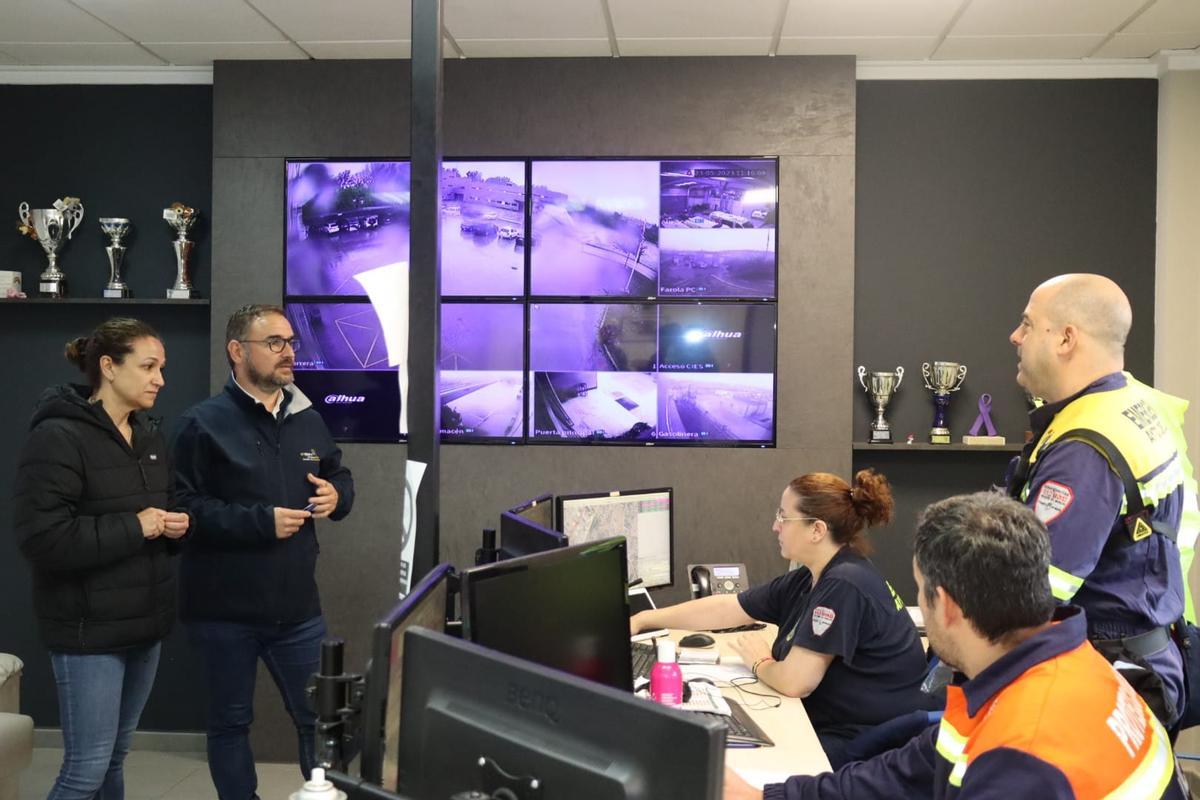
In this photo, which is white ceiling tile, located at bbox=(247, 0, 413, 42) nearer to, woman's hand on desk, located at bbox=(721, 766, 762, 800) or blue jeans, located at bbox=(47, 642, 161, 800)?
blue jeans, located at bbox=(47, 642, 161, 800)

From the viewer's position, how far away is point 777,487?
14.5 feet

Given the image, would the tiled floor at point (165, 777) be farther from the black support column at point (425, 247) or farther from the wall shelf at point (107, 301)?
the black support column at point (425, 247)

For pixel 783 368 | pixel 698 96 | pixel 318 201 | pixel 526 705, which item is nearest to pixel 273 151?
pixel 318 201

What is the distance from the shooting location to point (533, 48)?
4.36 m

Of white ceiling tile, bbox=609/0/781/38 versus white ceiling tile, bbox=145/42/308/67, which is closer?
white ceiling tile, bbox=609/0/781/38

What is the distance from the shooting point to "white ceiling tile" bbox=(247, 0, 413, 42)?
387 centimetres

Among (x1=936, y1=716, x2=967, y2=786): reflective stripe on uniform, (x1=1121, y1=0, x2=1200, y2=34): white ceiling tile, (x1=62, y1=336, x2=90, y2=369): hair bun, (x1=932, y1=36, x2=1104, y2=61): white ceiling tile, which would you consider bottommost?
(x1=936, y1=716, x2=967, y2=786): reflective stripe on uniform

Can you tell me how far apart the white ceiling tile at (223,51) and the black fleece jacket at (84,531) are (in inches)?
75.5

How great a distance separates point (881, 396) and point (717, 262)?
897 mm

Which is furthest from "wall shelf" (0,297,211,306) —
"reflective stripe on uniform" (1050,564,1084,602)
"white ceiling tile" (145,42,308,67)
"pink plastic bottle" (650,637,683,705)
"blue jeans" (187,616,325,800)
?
"reflective stripe on uniform" (1050,564,1084,602)

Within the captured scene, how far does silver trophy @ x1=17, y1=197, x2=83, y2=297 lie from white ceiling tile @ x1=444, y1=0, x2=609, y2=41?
1989 millimetres

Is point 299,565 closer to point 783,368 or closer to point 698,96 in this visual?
point 783,368

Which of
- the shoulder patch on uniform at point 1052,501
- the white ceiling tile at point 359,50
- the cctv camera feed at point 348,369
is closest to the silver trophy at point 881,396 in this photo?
the cctv camera feed at point 348,369

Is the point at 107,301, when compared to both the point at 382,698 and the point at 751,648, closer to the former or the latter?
the point at 751,648
